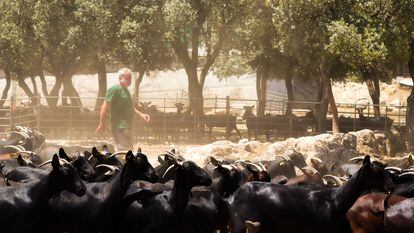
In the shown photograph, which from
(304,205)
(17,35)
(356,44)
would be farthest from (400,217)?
(17,35)

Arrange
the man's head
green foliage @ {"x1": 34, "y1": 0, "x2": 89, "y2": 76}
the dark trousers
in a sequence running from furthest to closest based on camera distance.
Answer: green foliage @ {"x1": 34, "y1": 0, "x2": 89, "y2": 76}, the dark trousers, the man's head

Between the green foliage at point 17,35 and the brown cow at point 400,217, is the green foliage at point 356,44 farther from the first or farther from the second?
the green foliage at point 17,35

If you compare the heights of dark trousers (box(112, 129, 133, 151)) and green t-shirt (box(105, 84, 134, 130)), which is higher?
green t-shirt (box(105, 84, 134, 130))

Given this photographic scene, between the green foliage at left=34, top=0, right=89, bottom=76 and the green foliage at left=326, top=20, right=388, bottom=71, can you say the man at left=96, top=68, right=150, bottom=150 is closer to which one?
the green foliage at left=326, top=20, right=388, bottom=71

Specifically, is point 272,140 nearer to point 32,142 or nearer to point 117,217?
point 32,142

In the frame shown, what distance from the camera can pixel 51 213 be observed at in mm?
9234

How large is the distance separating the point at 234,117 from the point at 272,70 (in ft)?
22.4

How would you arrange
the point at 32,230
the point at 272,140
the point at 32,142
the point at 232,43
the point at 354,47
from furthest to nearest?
the point at 232,43
the point at 272,140
the point at 354,47
the point at 32,142
the point at 32,230

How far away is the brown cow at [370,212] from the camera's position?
27.5 feet

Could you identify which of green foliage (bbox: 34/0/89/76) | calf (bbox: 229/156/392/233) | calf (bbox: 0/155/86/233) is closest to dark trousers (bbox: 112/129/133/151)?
calf (bbox: 0/155/86/233)

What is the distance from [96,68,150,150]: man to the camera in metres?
14.3

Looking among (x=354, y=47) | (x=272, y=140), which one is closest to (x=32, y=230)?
(x=354, y=47)

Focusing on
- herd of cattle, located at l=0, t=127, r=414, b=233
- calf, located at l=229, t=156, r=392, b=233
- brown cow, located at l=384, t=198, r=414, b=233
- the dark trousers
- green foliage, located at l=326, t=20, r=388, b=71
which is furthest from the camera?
green foliage, located at l=326, t=20, r=388, b=71

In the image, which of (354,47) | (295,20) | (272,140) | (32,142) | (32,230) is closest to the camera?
(32,230)
